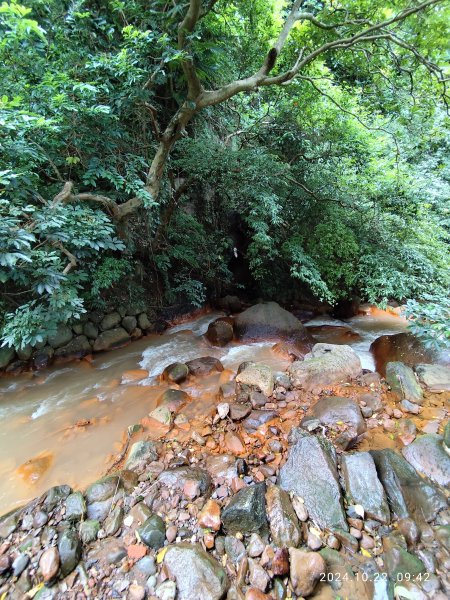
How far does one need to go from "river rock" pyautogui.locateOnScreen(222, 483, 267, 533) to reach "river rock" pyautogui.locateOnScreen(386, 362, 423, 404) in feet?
7.78

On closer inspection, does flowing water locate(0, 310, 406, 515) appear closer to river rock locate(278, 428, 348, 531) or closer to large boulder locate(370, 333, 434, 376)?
large boulder locate(370, 333, 434, 376)

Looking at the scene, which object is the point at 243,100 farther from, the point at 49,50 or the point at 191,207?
the point at 49,50

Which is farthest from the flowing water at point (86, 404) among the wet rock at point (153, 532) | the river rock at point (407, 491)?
the river rock at point (407, 491)

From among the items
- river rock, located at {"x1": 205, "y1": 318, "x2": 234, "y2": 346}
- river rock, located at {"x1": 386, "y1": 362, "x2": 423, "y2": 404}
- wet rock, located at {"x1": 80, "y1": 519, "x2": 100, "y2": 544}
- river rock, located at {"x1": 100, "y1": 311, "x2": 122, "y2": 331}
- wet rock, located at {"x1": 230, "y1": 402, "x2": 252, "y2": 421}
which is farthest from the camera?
river rock, located at {"x1": 205, "y1": 318, "x2": 234, "y2": 346}

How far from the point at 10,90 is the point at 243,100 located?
18.6ft

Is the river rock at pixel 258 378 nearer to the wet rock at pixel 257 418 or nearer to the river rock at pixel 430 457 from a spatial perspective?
the wet rock at pixel 257 418

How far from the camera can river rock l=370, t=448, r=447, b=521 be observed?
2.18m

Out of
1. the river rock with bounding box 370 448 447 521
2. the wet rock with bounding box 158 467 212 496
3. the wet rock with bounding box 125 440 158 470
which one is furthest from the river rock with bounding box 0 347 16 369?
the river rock with bounding box 370 448 447 521

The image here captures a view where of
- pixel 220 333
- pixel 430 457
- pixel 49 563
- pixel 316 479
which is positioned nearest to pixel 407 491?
pixel 430 457

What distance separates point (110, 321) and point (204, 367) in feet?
7.86

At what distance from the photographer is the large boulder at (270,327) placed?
589 centimetres

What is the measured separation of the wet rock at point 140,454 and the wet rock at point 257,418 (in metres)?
1.03

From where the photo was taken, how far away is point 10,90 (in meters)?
3.43

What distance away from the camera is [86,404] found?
3986 millimetres
